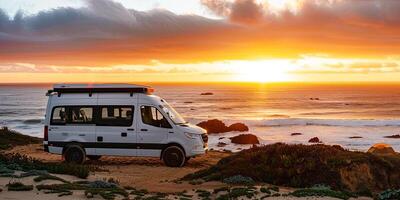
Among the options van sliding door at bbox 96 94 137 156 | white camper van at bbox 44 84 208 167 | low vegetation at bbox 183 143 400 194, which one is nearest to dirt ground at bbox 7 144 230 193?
white camper van at bbox 44 84 208 167

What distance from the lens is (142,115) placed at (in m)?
17.7

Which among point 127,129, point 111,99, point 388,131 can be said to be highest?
point 111,99

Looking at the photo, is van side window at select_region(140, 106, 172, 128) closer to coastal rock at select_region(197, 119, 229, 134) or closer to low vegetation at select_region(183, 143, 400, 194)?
low vegetation at select_region(183, 143, 400, 194)

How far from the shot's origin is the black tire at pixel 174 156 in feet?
57.9

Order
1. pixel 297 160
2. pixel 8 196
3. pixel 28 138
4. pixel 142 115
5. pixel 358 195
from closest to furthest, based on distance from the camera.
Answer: pixel 8 196
pixel 358 195
pixel 297 160
pixel 142 115
pixel 28 138

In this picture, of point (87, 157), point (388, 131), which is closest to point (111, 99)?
point (87, 157)

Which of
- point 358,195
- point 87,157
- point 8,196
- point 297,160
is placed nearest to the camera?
point 8,196

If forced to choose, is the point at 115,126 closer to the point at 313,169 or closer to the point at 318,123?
the point at 313,169

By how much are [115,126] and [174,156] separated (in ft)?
8.20

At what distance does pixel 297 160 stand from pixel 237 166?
1.85 metres

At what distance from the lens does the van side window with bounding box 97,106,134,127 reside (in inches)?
701

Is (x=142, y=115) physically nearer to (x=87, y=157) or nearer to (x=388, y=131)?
(x=87, y=157)

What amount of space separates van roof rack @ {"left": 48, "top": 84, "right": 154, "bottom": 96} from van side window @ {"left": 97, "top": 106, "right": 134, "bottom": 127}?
649 millimetres

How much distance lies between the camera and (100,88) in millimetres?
18078
